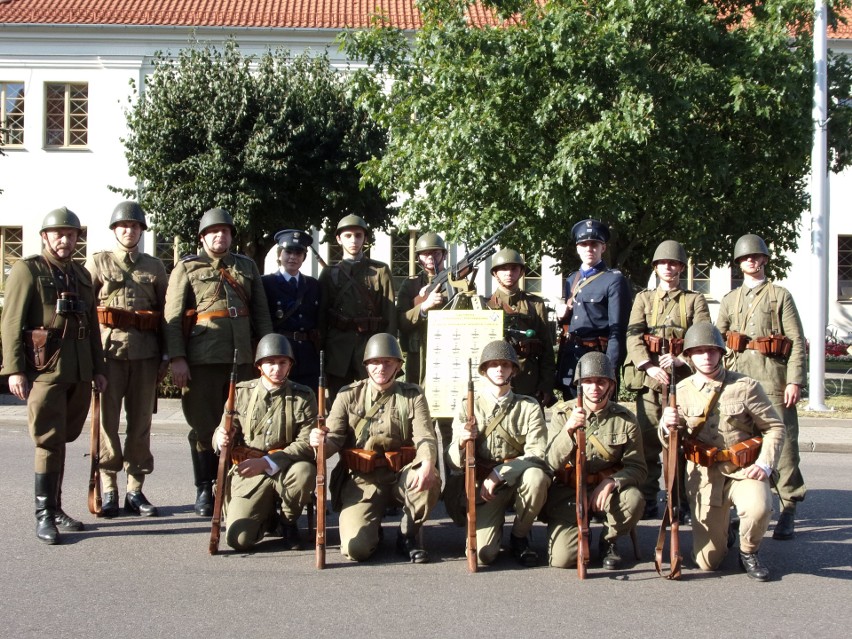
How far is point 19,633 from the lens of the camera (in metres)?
4.59

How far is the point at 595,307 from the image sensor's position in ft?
24.4

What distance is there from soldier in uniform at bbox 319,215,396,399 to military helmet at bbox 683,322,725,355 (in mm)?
2655

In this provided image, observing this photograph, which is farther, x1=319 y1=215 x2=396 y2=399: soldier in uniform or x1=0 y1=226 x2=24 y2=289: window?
x1=0 y1=226 x2=24 y2=289: window

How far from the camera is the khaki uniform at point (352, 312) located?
7.81 metres

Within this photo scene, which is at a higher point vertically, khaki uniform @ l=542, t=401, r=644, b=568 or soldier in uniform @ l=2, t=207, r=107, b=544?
soldier in uniform @ l=2, t=207, r=107, b=544

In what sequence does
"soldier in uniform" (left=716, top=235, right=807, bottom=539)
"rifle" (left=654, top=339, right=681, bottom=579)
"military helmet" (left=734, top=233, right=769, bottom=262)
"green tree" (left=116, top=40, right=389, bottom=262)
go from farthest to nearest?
"green tree" (left=116, top=40, right=389, bottom=262) < "military helmet" (left=734, top=233, right=769, bottom=262) < "soldier in uniform" (left=716, top=235, right=807, bottom=539) < "rifle" (left=654, top=339, right=681, bottom=579)

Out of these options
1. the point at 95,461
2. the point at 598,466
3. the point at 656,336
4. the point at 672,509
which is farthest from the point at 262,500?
the point at 656,336

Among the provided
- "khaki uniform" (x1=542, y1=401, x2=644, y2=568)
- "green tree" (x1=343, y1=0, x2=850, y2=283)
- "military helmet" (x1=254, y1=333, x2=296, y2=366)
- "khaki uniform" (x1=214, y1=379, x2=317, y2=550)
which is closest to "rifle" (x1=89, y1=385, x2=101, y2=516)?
"khaki uniform" (x1=214, y1=379, x2=317, y2=550)

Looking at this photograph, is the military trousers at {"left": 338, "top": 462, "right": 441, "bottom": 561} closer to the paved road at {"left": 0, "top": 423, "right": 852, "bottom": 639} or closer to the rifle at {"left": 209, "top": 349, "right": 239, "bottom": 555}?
the paved road at {"left": 0, "top": 423, "right": 852, "bottom": 639}

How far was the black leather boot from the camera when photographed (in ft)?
21.0

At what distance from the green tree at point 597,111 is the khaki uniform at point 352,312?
648 centimetres

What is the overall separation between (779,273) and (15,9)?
2190cm

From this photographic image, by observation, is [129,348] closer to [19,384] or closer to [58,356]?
[58,356]

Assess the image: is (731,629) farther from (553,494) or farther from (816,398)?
(816,398)
